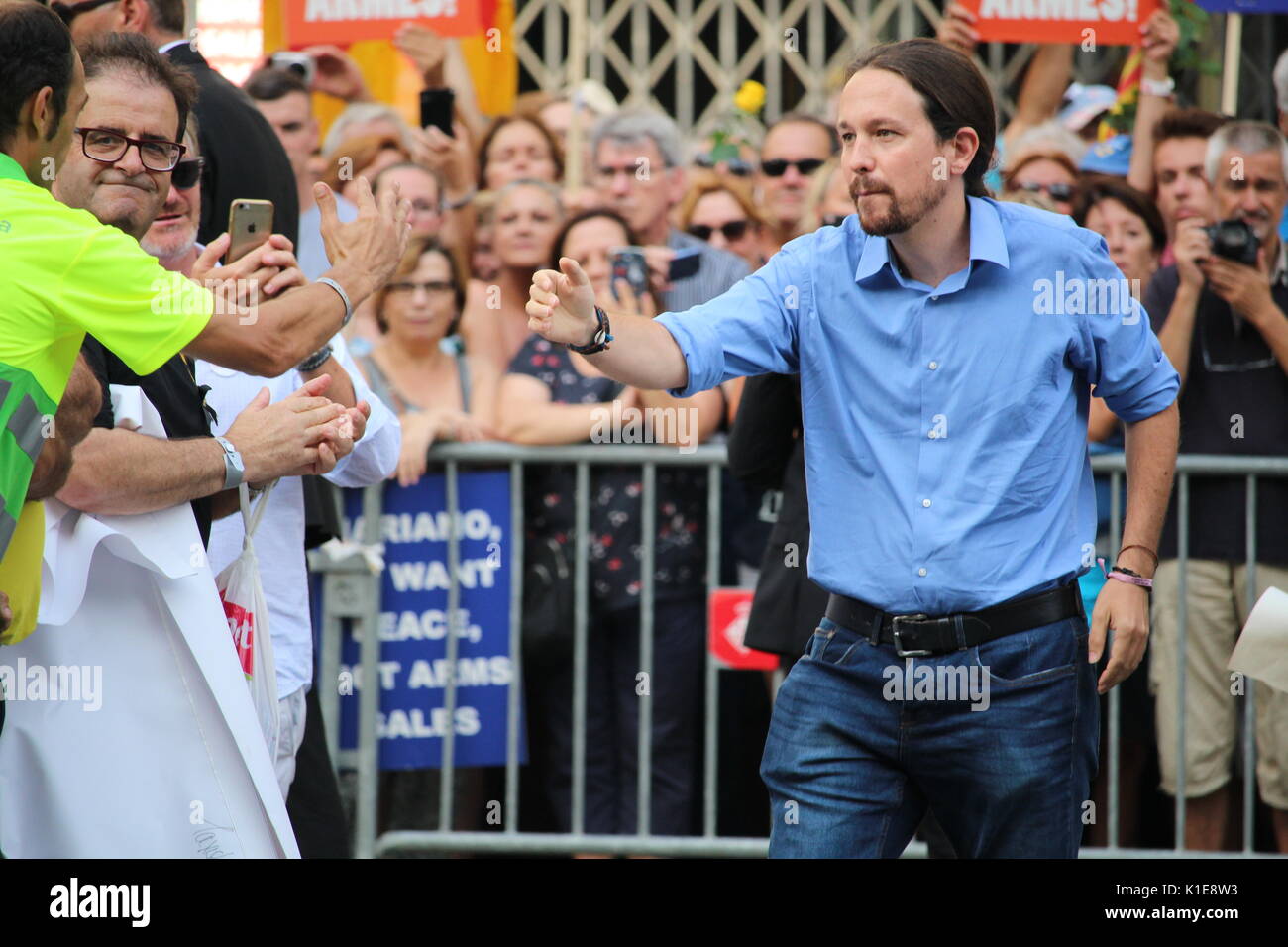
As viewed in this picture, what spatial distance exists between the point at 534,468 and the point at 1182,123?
2.66m

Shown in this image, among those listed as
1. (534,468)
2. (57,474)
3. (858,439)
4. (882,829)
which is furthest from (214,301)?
(534,468)

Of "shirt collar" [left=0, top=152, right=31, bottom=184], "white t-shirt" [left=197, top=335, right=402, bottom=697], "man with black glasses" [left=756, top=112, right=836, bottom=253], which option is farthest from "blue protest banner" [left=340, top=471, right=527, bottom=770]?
"shirt collar" [left=0, top=152, right=31, bottom=184]

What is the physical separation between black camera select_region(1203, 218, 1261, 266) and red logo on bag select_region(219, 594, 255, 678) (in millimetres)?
3458

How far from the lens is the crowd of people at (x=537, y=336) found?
10.9 ft

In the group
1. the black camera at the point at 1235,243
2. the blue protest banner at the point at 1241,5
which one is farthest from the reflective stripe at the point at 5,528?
the blue protest banner at the point at 1241,5

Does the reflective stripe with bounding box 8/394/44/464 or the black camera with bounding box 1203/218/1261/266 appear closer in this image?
the reflective stripe with bounding box 8/394/44/464

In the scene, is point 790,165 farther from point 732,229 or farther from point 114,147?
point 114,147

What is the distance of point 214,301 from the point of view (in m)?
3.18

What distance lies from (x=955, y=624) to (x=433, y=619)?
104 inches

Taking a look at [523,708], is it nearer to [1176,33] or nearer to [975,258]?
[975,258]

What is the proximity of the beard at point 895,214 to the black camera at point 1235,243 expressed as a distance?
253 cm

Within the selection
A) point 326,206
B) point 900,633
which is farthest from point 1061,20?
point 900,633

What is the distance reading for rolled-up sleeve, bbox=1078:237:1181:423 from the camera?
3332 mm

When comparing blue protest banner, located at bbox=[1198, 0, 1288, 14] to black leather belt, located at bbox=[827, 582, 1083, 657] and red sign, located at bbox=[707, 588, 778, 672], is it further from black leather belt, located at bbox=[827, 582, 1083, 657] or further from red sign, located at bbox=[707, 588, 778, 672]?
black leather belt, located at bbox=[827, 582, 1083, 657]
